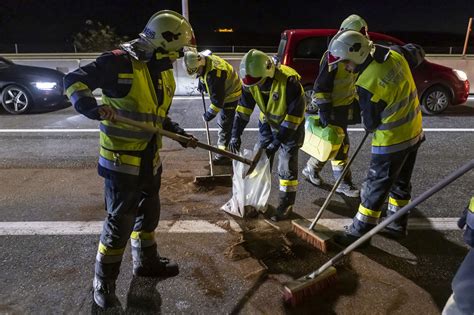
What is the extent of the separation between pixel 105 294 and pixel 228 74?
141 inches

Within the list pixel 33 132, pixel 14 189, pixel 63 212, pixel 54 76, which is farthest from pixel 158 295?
pixel 54 76

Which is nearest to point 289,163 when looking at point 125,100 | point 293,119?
point 293,119

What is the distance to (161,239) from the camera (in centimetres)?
381

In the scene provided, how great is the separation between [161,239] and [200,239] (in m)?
0.37

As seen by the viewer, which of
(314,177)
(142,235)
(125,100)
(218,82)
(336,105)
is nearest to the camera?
(125,100)

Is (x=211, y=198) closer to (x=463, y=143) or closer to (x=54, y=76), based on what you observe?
(x=463, y=143)

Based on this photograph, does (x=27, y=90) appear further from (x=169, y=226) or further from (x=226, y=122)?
(x=169, y=226)

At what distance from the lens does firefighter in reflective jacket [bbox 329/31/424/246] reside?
327 centimetres

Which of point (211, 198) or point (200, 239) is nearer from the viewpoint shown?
point (200, 239)

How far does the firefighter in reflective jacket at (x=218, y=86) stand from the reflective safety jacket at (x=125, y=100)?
7.46 ft

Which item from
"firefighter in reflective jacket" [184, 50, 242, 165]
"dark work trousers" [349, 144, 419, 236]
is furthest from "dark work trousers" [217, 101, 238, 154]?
"dark work trousers" [349, 144, 419, 236]

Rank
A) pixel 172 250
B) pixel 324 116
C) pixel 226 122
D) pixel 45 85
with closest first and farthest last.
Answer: pixel 172 250 → pixel 324 116 → pixel 226 122 → pixel 45 85

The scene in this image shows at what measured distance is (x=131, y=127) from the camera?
8.91 ft

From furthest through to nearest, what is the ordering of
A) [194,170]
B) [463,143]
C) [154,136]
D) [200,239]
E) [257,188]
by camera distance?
[463,143]
[194,170]
[257,188]
[200,239]
[154,136]
